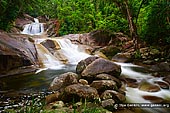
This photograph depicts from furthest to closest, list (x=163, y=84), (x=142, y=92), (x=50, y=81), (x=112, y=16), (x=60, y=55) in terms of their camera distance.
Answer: (x=112, y=16) < (x=60, y=55) < (x=50, y=81) < (x=163, y=84) < (x=142, y=92)

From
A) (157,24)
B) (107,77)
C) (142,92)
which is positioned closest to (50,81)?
(107,77)

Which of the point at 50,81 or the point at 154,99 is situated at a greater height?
the point at 50,81

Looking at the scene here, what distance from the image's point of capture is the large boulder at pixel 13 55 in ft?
39.1

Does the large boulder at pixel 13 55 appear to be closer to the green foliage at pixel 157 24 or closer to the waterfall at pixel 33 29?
the green foliage at pixel 157 24

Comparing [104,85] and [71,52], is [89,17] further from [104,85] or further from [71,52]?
[104,85]

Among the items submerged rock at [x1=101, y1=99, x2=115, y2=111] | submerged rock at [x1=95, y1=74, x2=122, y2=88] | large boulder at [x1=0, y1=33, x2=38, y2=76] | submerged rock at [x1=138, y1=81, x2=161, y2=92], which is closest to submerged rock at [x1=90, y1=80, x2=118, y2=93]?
submerged rock at [x1=95, y1=74, x2=122, y2=88]

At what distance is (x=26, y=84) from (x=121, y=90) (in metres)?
4.05

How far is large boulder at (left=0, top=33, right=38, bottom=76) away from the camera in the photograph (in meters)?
11.9

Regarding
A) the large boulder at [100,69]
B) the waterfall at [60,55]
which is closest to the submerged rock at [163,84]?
the large boulder at [100,69]

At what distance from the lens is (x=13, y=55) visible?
40.2 ft

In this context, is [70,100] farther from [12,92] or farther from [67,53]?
[67,53]

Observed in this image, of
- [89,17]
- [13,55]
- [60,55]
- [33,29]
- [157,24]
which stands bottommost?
[60,55]

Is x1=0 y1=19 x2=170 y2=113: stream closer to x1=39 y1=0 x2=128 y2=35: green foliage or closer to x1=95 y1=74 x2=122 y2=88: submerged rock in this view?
x1=95 y1=74 x2=122 y2=88: submerged rock

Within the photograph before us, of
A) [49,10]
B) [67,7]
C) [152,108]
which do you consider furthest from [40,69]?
[49,10]
